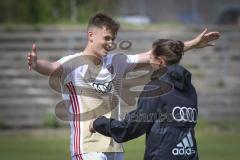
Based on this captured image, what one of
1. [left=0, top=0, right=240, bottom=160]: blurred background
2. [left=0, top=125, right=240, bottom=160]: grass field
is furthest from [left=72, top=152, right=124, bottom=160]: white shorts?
[left=0, top=0, right=240, bottom=160]: blurred background

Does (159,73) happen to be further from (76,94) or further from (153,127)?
(76,94)

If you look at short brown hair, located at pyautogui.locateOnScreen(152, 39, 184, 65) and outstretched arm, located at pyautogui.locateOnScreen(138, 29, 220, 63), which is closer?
short brown hair, located at pyautogui.locateOnScreen(152, 39, 184, 65)

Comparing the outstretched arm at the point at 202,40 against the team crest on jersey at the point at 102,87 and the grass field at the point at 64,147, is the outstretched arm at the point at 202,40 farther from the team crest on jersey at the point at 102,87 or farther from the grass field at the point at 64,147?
the grass field at the point at 64,147

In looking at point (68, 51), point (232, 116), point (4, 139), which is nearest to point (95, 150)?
point (4, 139)

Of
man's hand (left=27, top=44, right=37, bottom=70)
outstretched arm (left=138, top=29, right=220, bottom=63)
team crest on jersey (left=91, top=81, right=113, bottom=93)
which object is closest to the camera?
man's hand (left=27, top=44, right=37, bottom=70)

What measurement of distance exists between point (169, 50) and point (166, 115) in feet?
1.48

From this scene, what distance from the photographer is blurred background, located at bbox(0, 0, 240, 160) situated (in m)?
20.6

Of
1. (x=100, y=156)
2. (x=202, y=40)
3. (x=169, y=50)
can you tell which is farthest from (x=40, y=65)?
(x=202, y=40)

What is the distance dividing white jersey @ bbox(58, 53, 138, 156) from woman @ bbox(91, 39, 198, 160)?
0.75 metres

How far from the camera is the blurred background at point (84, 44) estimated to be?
67.6 feet

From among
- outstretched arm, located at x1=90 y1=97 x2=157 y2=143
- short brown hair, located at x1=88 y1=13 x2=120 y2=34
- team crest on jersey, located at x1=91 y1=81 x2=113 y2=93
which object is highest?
short brown hair, located at x1=88 y1=13 x2=120 y2=34

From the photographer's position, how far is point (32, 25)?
82.2 feet

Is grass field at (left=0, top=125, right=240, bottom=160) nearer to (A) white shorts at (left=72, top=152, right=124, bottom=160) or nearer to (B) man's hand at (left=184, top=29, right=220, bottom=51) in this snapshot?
(B) man's hand at (left=184, top=29, right=220, bottom=51)

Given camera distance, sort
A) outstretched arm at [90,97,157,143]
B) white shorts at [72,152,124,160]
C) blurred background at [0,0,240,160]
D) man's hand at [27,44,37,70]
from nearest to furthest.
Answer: outstretched arm at [90,97,157,143]
man's hand at [27,44,37,70]
white shorts at [72,152,124,160]
blurred background at [0,0,240,160]
